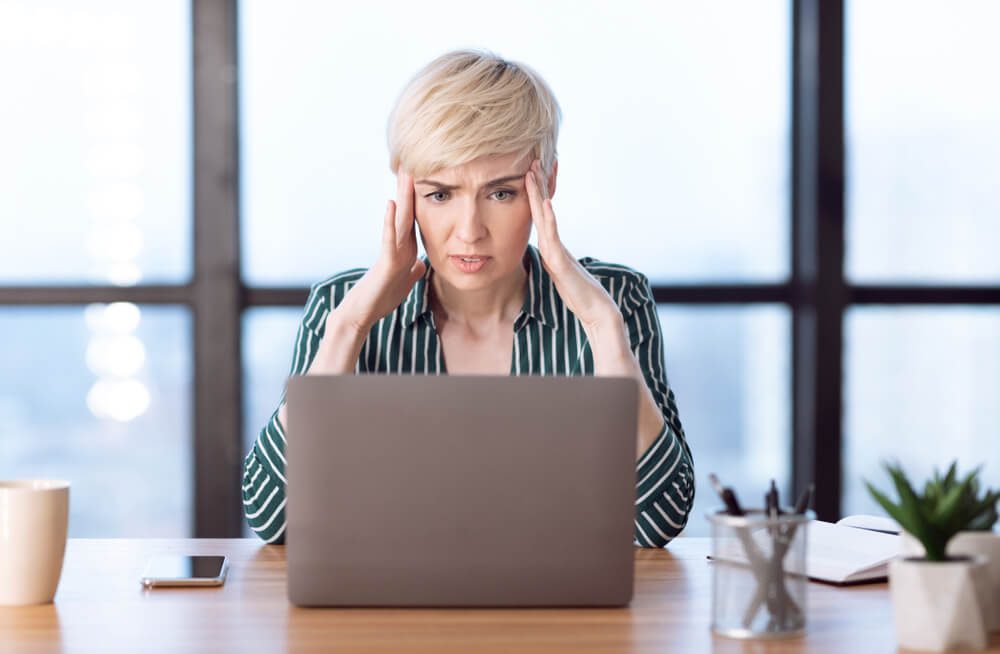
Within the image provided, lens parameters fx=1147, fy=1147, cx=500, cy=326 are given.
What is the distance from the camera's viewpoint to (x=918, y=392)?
3.31 metres

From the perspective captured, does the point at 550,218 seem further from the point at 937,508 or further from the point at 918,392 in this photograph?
the point at 918,392

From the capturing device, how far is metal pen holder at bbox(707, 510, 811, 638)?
3.38ft

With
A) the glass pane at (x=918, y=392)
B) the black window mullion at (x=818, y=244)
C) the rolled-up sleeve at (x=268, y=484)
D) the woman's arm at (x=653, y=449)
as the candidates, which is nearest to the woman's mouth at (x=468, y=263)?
the woman's arm at (x=653, y=449)

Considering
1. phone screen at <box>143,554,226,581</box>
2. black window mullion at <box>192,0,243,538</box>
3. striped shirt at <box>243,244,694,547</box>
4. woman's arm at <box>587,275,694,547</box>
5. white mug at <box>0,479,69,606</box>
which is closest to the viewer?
white mug at <box>0,479,69,606</box>

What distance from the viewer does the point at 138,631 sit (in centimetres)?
105

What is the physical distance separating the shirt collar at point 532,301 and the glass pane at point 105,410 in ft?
4.52

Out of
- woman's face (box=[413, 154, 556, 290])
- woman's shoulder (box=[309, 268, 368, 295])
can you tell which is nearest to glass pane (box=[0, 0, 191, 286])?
woman's shoulder (box=[309, 268, 368, 295])

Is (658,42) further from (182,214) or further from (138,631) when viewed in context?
(138,631)

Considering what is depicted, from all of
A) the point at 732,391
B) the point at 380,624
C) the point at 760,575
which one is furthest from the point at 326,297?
the point at 732,391

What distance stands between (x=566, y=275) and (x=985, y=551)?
0.86m

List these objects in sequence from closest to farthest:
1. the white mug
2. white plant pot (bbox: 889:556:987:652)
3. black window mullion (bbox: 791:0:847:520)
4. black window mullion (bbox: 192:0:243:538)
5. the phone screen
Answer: white plant pot (bbox: 889:556:987:652) < the white mug < the phone screen < black window mullion (bbox: 192:0:243:538) < black window mullion (bbox: 791:0:847:520)

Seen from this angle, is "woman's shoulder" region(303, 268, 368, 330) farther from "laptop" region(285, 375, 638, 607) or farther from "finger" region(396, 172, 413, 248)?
"laptop" region(285, 375, 638, 607)

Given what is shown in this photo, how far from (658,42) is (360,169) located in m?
0.91

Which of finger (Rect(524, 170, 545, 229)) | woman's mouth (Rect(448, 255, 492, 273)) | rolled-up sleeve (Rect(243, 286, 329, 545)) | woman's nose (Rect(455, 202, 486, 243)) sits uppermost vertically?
finger (Rect(524, 170, 545, 229))
